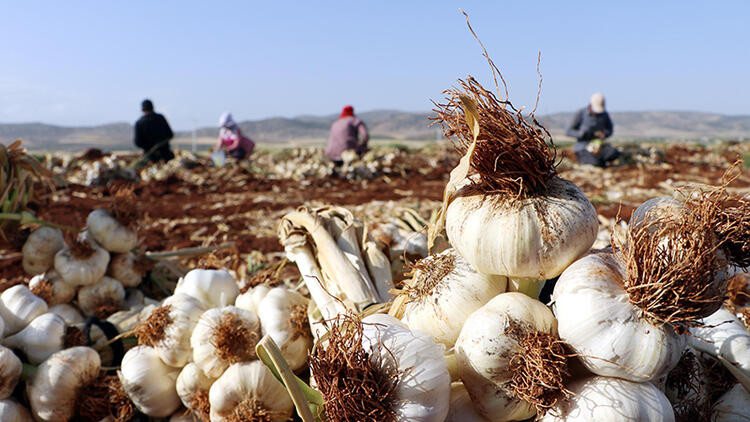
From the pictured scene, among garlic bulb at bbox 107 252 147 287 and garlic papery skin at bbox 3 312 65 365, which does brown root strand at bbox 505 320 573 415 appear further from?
garlic bulb at bbox 107 252 147 287

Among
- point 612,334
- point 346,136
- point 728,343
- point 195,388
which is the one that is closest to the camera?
point 612,334

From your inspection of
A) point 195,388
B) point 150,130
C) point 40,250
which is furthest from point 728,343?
point 150,130

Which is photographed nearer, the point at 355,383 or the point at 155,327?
the point at 355,383

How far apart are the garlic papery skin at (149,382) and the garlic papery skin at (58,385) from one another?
154 mm

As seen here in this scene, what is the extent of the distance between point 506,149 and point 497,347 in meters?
0.45

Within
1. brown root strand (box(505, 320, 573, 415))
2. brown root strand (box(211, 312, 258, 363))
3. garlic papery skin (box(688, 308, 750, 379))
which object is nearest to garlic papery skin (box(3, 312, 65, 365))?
brown root strand (box(211, 312, 258, 363))

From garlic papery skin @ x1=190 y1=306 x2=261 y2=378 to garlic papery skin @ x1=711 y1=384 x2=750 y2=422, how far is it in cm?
137

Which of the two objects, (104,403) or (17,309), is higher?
(17,309)

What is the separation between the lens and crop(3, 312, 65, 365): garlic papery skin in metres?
1.90

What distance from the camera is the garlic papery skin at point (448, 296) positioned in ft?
4.05

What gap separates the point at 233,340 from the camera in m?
1.67

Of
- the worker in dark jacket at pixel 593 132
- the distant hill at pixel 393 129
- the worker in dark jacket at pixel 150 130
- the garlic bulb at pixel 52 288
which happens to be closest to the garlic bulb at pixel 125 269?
the garlic bulb at pixel 52 288

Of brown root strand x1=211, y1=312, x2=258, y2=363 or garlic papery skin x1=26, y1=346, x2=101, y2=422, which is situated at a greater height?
brown root strand x1=211, y1=312, x2=258, y2=363

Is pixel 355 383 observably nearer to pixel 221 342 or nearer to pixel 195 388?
pixel 221 342
